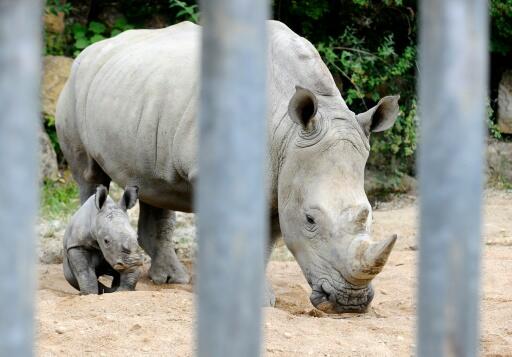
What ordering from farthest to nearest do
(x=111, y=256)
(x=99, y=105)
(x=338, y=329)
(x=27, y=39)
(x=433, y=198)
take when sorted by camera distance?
(x=99, y=105) → (x=111, y=256) → (x=338, y=329) → (x=433, y=198) → (x=27, y=39)

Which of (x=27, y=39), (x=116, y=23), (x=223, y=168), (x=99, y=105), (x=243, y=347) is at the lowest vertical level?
(x=243, y=347)

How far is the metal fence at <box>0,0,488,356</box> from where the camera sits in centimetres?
138

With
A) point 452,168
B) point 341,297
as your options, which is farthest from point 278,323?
point 452,168

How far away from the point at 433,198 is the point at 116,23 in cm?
1122

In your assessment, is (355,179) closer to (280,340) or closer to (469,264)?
(280,340)

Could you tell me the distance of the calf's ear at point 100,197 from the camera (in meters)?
6.85

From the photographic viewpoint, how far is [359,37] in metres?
12.4

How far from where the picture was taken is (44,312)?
5.55m

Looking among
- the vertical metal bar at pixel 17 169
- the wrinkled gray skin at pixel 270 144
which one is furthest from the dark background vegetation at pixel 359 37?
the vertical metal bar at pixel 17 169

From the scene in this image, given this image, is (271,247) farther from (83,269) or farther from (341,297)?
(83,269)

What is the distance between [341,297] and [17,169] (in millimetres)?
4545

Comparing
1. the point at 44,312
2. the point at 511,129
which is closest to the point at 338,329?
the point at 44,312

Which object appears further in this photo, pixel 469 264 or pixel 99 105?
pixel 99 105

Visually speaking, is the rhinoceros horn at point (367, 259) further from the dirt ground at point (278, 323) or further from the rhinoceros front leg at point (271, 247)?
the rhinoceros front leg at point (271, 247)
